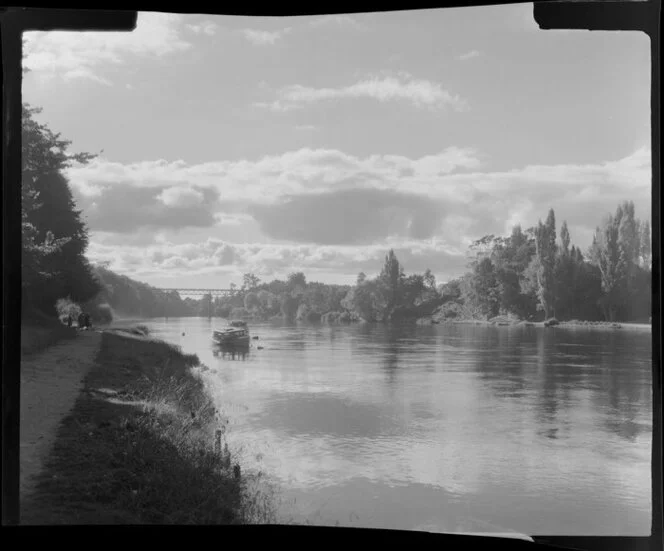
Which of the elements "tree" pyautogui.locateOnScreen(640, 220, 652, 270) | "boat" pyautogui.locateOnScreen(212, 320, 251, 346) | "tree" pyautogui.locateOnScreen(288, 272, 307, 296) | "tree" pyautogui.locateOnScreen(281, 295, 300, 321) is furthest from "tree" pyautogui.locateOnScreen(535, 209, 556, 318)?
"boat" pyautogui.locateOnScreen(212, 320, 251, 346)

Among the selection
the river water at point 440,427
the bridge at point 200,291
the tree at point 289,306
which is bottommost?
the river water at point 440,427

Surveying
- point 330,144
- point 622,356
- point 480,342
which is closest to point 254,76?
point 330,144

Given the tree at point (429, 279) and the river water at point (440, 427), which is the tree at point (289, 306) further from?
the tree at point (429, 279)

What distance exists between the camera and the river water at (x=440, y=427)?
648 centimetres

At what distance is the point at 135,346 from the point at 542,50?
16.2ft

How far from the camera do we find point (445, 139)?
243 inches

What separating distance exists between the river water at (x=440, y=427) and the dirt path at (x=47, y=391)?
1240 mm

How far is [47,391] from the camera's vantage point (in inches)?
209

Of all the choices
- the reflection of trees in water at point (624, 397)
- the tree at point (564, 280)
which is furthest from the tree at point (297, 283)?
the reflection of trees in water at point (624, 397)

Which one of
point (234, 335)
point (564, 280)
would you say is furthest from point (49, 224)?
point (564, 280)

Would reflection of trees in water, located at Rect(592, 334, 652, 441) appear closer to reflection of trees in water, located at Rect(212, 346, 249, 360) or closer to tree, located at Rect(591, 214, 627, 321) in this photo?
tree, located at Rect(591, 214, 627, 321)

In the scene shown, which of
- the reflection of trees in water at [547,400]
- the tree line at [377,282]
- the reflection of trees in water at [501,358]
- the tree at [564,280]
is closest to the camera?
the tree line at [377,282]

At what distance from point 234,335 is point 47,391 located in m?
1.92

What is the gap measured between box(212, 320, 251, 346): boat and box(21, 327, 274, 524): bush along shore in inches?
13.3
